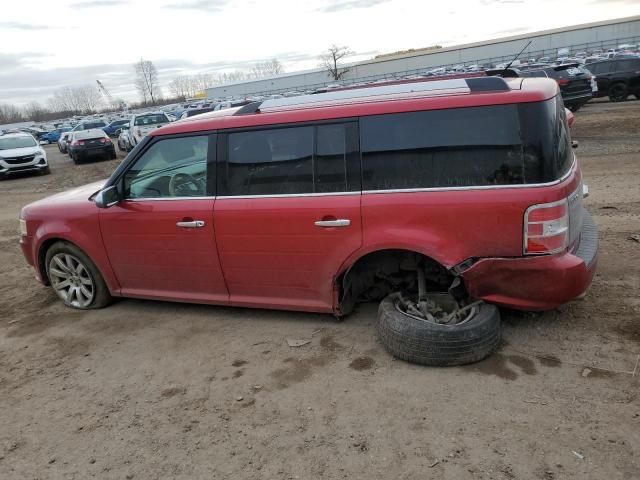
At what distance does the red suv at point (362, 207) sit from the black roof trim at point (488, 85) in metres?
0.01

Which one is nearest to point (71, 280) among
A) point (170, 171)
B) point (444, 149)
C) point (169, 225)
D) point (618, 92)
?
point (169, 225)

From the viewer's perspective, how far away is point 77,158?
21.6 m

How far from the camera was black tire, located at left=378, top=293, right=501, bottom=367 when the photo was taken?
3.43 metres

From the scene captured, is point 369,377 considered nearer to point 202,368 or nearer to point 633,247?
point 202,368

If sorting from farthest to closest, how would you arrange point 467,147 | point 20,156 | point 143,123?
point 143,123
point 20,156
point 467,147

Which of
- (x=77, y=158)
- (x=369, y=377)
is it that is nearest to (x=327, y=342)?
(x=369, y=377)

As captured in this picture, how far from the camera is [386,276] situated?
407cm

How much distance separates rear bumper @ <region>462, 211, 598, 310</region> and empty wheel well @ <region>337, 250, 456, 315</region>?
1.15ft

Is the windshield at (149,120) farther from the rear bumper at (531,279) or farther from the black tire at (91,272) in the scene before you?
the rear bumper at (531,279)

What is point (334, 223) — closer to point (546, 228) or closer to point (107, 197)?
point (546, 228)

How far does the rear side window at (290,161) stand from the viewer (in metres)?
3.76

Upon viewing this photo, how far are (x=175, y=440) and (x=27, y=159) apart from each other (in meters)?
18.1

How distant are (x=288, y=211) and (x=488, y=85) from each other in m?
1.63

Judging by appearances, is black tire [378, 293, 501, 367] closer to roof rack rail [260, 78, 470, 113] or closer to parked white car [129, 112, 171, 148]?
roof rack rail [260, 78, 470, 113]
